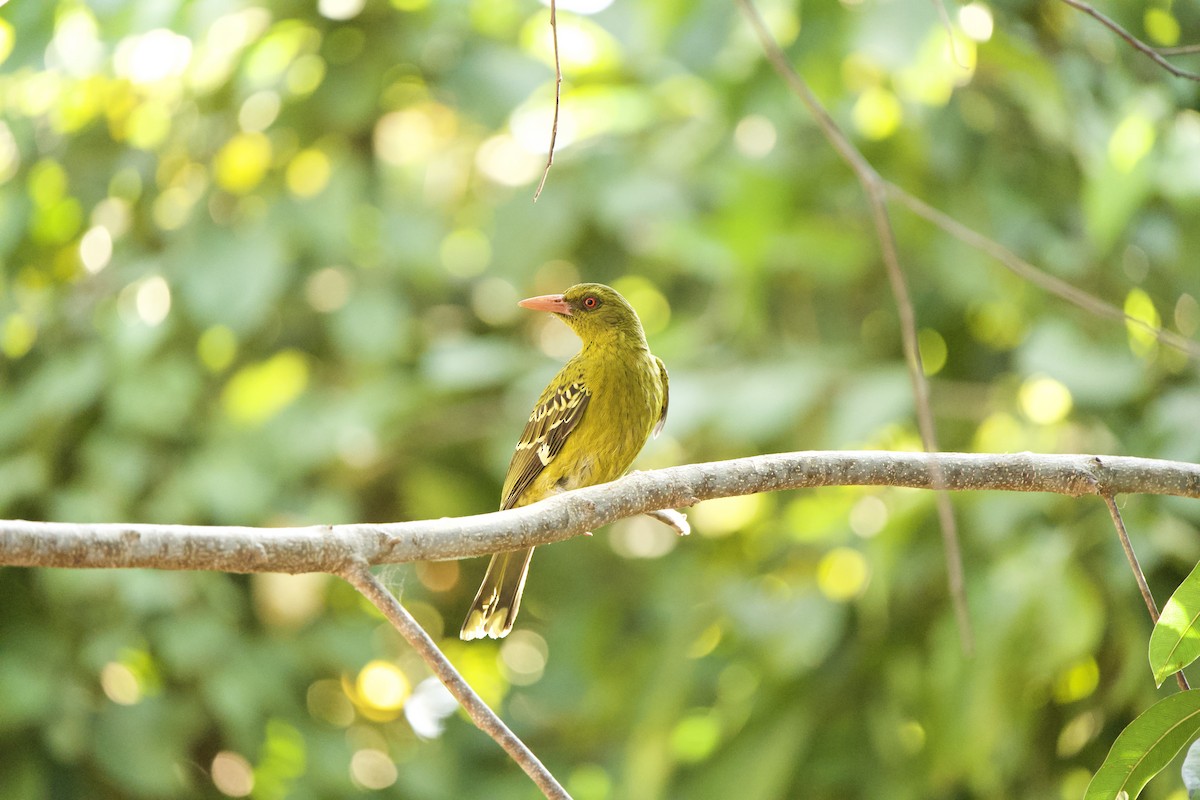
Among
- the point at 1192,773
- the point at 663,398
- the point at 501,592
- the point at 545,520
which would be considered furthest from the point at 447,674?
the point at 663,398

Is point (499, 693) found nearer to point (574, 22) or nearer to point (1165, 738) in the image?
point (574, 22)

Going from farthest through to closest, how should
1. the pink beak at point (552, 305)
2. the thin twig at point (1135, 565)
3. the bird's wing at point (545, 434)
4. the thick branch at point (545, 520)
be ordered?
the pink beak at point (552, 305)
the bird's wing at point (545, 434)
the thin twig at point (1135, 565)
the thick branch at point (545, 520)

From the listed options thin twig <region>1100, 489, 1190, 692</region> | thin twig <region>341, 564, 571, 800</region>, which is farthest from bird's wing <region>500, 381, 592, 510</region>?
thin twig <region>341, 564, 571, 800</region>

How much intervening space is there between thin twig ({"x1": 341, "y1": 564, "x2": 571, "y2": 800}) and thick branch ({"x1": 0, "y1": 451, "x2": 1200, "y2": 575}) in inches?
1.4

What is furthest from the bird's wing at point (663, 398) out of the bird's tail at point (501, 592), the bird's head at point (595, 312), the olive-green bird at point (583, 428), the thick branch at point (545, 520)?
the thick branch at point (545, 520)

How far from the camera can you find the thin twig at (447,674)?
5.84 feet

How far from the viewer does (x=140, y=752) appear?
5238 millimetres

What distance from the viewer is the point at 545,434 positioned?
384cm

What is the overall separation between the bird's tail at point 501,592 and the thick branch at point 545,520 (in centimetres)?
135

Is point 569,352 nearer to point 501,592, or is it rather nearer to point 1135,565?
point 501,592

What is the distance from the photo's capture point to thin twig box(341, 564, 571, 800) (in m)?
1.78

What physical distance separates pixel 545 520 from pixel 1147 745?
3.62ft

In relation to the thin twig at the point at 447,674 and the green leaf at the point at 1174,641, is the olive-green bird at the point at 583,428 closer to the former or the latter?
the thin twig at the point at 447,674

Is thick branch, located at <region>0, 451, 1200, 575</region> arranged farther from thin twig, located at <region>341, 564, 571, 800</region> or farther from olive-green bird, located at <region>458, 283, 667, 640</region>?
olive-green bird, located at <region>458, 283, 667, 640</region>
